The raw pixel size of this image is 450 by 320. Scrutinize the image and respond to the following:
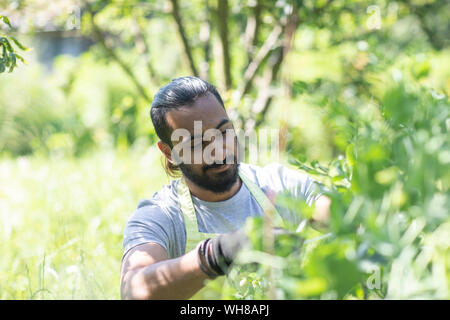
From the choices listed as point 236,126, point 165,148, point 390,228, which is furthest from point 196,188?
point 236,126

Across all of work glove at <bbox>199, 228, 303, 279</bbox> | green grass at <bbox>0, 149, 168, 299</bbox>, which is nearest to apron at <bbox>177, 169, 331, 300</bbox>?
work glove at <bbox>199, 228, 303, 279</bbox>

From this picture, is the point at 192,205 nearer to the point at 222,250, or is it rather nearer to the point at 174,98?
the point at 174,98

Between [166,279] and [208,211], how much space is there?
1.82 feet

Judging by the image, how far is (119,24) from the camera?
4.81m

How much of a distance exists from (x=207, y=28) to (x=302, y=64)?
61.2 inches

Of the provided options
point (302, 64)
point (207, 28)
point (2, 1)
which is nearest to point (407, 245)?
point (2, 1)

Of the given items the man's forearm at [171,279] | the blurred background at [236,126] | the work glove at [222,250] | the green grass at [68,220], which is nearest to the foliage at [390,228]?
the blurred background at [236,126]

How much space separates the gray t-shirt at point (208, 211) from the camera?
1605 mm

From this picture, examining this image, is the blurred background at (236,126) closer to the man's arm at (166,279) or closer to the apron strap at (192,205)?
the apron strap at (192,205)

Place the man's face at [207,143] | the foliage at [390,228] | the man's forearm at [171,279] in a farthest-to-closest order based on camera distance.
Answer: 1. the man's face at [207,143]
2. the man's forearm at [171,279]
3. the foliage at [390,228]

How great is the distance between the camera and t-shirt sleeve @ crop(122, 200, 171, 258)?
1.51 metres

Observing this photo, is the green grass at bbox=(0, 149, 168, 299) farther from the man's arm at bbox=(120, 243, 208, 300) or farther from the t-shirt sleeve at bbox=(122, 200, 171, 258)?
the man's arm at bbox=(120, 243, 208, 300)

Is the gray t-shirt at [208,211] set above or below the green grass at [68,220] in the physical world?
above

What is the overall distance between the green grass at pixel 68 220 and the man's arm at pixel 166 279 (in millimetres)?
625
